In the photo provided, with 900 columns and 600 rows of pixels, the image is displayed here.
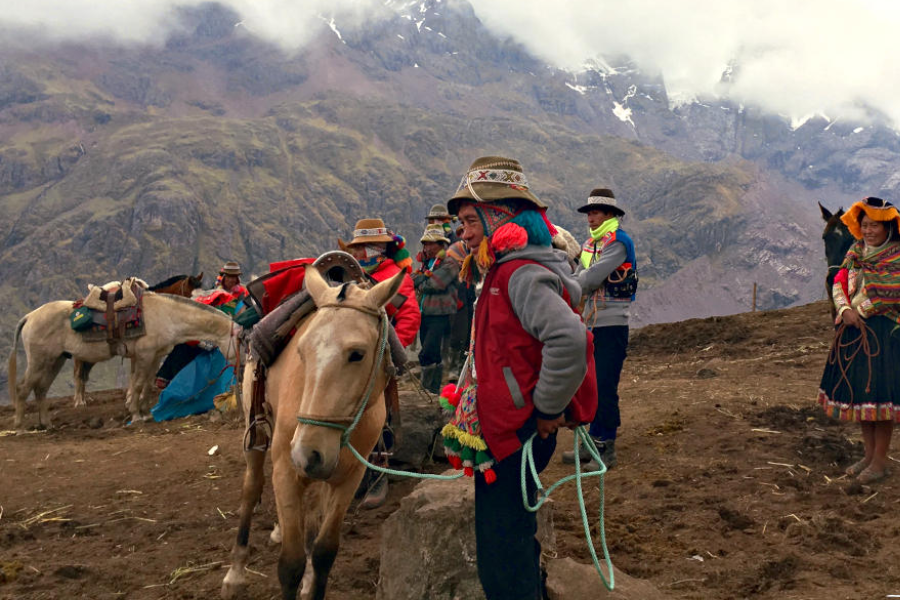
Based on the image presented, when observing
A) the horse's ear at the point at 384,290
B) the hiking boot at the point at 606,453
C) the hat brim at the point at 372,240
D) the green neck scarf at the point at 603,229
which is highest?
the green neck scarf at the point at 603,229

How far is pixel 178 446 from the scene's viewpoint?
8289 millimetres

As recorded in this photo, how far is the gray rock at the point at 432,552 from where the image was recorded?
11.8 feet

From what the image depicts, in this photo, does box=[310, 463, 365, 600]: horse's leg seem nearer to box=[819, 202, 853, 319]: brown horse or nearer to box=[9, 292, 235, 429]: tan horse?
box=[819, 202, 853, 319]: brown horse

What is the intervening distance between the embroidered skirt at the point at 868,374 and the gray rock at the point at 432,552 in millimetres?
3513

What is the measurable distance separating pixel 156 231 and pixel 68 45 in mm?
125525

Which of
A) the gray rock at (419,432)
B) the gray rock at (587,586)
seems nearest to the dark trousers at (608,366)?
the gray rock at (419,432)

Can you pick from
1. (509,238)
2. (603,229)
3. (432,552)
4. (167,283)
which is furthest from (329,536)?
(167,283)

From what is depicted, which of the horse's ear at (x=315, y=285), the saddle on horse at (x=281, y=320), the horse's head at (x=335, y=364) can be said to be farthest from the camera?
the saddle on horse at (x=281, y=320)

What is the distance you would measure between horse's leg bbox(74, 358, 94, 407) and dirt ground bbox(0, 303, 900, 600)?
2884mm

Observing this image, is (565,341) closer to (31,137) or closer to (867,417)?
(867,417)

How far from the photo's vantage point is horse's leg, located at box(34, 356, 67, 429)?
10.3 metres

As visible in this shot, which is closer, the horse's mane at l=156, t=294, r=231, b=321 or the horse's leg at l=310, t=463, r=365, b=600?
the horse's leg at l=310, t=463, r=365, b=600

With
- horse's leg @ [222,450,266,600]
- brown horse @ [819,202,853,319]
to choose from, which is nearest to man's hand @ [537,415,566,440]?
horse's leg @ [222,450,266,600]

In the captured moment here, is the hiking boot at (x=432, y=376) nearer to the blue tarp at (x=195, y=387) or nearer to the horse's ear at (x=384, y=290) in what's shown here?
the blue tarp at (x=195, y=387)
